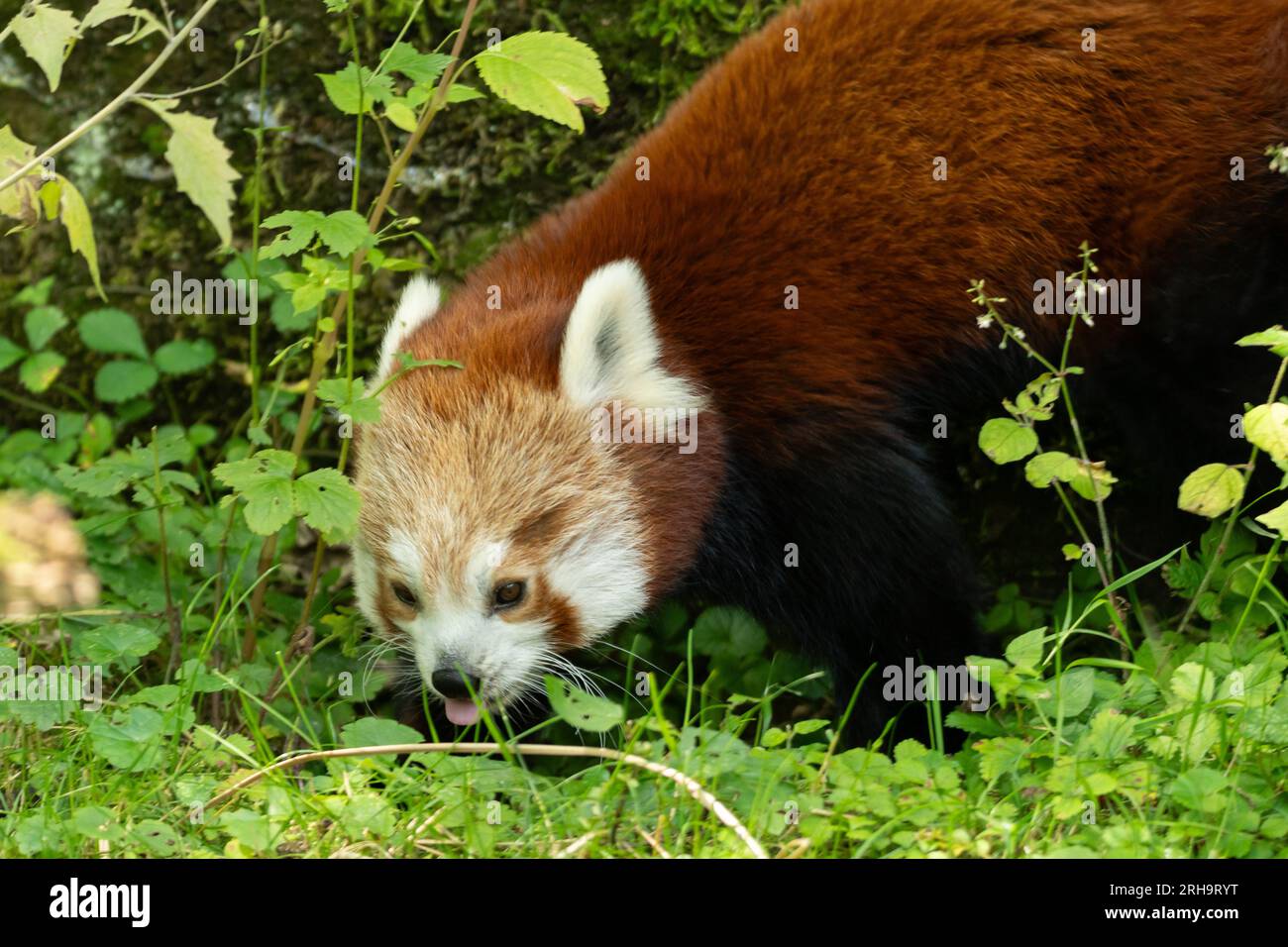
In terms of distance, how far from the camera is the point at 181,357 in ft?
16.9

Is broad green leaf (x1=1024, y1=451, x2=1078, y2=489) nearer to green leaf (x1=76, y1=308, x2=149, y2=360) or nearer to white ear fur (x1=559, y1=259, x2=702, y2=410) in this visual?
white ear fur (x1=559, y1=259, x2=702, y2=410)

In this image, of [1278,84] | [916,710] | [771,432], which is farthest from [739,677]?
[1278,84]

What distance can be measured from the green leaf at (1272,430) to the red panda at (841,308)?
860mm

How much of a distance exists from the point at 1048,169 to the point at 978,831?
1931mm

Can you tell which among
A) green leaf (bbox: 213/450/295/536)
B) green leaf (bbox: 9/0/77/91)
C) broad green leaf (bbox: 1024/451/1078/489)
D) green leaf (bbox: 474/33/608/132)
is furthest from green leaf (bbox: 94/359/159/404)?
broad green leaf (bbox: 1024/451/1078/489)

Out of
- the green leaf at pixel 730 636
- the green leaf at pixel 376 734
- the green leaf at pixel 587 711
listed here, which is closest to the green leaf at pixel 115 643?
the green leaf at pixel 376 734

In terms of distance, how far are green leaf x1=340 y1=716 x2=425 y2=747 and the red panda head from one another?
260 millimetres

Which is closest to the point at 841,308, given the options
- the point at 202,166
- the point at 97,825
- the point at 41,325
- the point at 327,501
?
the point at 327,501

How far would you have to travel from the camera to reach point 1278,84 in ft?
12.9

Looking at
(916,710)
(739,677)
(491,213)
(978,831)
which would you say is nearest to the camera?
(978,831)

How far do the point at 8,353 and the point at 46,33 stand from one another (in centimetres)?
239

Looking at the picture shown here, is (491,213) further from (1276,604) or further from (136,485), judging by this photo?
(1276,604)

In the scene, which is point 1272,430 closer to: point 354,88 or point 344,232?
point 344,232

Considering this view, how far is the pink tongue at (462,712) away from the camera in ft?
12.6
